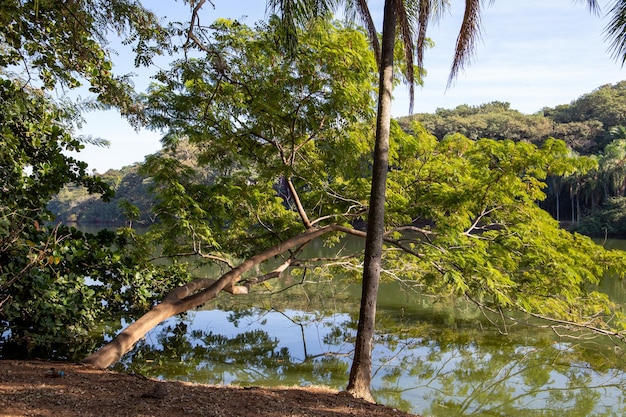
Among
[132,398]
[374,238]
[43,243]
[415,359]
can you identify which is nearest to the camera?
[132,398]

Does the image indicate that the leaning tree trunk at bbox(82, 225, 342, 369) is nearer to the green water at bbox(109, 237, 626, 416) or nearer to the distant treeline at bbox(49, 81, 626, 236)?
the green water at bbox(109, 237, 626, 416)

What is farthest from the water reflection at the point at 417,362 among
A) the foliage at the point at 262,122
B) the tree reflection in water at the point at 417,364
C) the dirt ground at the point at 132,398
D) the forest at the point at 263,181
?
the dirt ground at the point at 132,398

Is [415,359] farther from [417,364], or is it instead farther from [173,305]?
[173,305]

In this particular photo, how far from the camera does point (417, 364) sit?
833cm

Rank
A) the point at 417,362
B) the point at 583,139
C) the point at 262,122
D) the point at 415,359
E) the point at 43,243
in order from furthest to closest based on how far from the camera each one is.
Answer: the point at 583,139 → the point at 415,359 → the point at 417,362 → the point at 262,122 → the point at 43,243

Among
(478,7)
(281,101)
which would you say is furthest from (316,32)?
(478,7)

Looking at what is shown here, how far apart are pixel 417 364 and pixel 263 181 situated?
3894 mm

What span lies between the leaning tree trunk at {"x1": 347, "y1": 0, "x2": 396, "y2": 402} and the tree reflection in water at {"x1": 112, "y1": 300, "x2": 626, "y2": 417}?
1618mm

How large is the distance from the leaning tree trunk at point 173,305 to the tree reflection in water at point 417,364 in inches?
50.1

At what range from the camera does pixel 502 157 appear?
302 inches

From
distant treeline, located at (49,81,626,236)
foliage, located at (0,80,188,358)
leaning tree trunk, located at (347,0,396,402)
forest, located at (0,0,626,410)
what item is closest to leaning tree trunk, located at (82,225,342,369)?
forest, located at (0,0,626,410)

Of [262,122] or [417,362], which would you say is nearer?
[262,122]

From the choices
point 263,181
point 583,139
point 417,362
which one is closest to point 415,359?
point 417,362

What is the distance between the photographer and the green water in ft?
22.9
